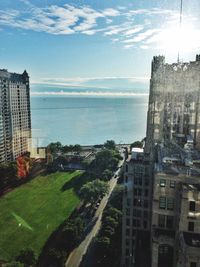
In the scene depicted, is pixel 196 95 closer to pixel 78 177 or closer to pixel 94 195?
pixel 94 195

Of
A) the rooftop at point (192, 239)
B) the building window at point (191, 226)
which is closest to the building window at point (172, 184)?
the building window at point (191, 226)

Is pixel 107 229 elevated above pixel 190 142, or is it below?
below

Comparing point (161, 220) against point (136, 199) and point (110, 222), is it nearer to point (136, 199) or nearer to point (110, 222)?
point (136, 199)

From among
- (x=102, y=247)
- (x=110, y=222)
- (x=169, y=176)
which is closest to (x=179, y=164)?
(x=169, y=176)

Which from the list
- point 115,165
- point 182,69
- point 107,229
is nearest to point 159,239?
point 107,229

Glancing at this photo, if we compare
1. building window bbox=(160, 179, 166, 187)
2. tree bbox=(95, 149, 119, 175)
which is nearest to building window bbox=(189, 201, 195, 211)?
building window bbox=(160, 179, 166, 187)

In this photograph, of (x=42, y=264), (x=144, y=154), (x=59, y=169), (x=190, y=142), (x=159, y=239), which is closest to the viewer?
(x=159, y=239)
